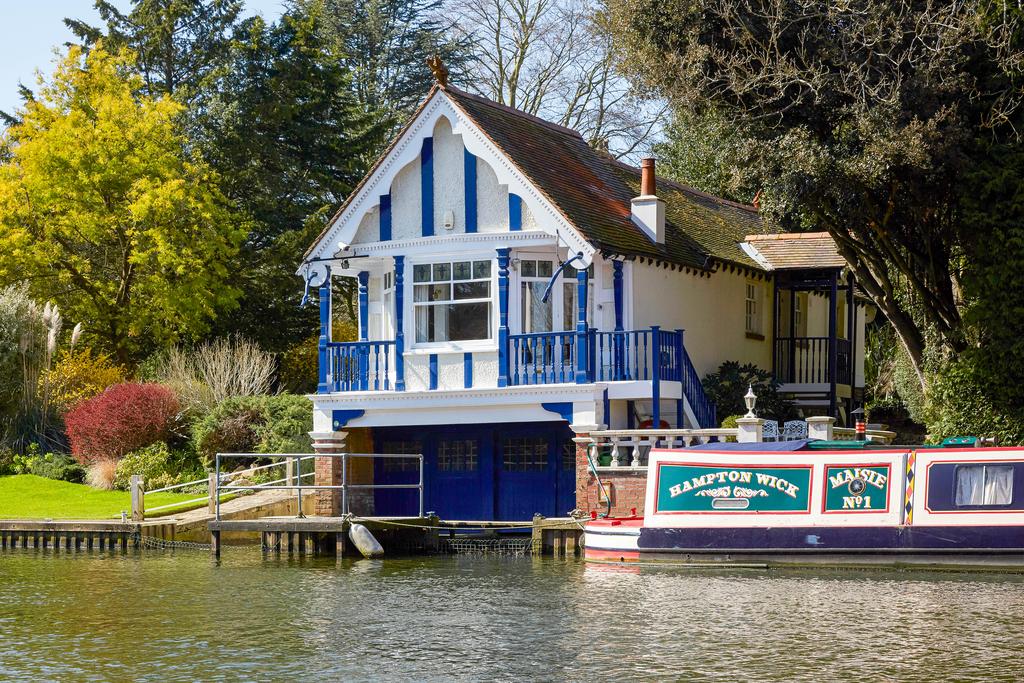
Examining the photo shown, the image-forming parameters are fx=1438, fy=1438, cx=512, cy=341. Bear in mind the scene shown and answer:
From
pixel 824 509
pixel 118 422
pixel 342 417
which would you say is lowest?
pixel 824 509

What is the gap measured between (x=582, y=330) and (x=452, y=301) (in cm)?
318

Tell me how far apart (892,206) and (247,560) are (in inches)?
553

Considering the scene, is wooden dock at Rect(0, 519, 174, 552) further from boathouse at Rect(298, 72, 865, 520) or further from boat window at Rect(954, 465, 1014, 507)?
boat window at Rect(954, 465, 1014, 507)

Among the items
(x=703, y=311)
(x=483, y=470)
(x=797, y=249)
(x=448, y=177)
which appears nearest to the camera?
(x=448, y=177)

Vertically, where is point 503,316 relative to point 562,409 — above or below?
above

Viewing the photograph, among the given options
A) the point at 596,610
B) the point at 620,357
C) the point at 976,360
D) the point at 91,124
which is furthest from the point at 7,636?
the point at 91,124

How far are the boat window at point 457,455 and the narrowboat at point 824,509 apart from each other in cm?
592

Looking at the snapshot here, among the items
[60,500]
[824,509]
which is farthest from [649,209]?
[60,500]

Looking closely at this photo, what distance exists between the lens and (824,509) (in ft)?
76.2

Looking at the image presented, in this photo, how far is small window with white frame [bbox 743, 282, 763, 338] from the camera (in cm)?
3466

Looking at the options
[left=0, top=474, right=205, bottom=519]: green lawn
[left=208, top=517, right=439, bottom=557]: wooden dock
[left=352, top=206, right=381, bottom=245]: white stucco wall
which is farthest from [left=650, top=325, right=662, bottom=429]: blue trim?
[left=0, top=474, right=205, bottom=519]: green lawn

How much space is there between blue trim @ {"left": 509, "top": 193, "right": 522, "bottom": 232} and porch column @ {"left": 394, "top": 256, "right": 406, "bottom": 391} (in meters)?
2.51

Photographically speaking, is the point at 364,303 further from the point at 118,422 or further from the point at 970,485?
the point at 970,485

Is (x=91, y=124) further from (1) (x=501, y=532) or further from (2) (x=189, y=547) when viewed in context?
(1) (x=501, y=532)
